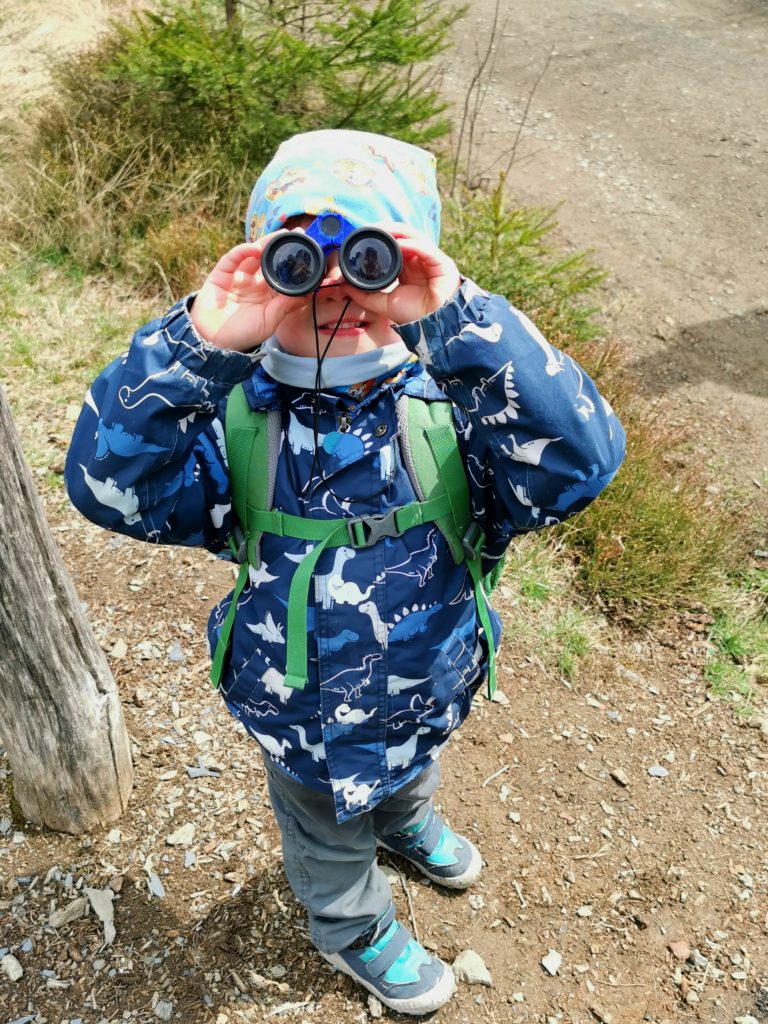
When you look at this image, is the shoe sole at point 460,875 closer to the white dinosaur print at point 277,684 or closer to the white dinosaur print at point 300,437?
the white dinosaur print at point 277,684

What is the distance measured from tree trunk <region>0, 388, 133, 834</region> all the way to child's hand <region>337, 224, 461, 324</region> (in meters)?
0.88

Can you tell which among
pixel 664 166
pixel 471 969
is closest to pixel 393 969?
pixel 471 969

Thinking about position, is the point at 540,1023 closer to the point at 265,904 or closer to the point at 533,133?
the point at 265,904

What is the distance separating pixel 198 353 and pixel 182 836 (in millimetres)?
1743

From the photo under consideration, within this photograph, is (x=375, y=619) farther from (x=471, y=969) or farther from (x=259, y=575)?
(x=471, y=969)

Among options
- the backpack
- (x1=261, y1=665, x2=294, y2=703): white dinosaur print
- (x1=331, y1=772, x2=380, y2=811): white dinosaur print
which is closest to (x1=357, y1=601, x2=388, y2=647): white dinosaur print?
the backpack

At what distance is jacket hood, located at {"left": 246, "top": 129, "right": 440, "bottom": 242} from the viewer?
160 centimetres

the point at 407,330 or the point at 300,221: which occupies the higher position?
the point at 300,221

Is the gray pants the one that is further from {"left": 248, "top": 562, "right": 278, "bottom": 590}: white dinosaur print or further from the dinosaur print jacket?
{"left": 248, "top": 562, "right": 278, "bottom": 590}: white dinosaur print

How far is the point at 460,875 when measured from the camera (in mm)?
2582

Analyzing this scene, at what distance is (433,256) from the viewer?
1.45 meters

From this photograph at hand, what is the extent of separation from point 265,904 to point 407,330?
1.81 m

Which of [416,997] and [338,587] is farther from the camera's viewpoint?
[416,997]

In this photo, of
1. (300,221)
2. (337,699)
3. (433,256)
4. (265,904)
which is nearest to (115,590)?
(265,904)
